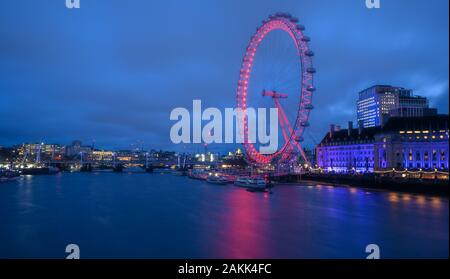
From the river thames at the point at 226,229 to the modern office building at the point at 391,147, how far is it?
17.7 meters

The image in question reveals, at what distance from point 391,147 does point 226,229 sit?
1486 inches

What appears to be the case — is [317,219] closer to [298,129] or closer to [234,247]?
[234,247]

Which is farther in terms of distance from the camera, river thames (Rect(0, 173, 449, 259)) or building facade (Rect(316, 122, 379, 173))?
building facade (Rect(316, 122, 379, 173))

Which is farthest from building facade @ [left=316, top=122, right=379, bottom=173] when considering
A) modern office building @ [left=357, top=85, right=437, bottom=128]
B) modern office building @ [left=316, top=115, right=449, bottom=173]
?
modern office building @ [left=357, top=85, right=437, bottom=128]

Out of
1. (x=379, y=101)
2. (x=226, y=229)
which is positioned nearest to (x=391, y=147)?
(x=226, y=229)

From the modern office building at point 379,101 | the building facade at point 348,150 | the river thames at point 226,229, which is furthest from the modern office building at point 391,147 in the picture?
the river thames at point 226,229

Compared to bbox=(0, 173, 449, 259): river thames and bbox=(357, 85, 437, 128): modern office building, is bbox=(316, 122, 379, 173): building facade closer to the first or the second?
bbox=(357, 85, 437, 128): modern office building

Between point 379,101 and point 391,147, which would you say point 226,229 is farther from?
point 379,101

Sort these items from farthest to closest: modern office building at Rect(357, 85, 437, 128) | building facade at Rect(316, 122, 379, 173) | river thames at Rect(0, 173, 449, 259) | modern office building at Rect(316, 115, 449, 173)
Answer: modern office building at Rect(357, 85, 437, 128), building facade at Rect(316, 122, 379, 173), modern office building at Rect(316, 115, 449, 173), river thames at Rect(0, 173, 449, 259)

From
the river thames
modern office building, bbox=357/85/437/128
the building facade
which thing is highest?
modern office building, bbox=357/85/437/128

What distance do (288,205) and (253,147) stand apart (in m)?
16.9

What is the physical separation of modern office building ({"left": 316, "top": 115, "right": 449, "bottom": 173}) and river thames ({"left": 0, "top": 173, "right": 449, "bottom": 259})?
17.7 meters

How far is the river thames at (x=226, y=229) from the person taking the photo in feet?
40.0

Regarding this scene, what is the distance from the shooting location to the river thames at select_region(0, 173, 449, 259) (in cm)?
1220
